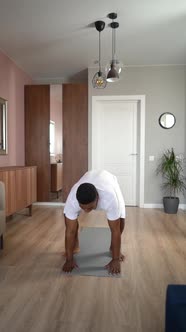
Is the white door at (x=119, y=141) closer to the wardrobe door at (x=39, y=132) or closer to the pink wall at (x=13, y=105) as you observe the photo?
the wardrobe door at (x=39, y=132)

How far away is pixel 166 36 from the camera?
352cm

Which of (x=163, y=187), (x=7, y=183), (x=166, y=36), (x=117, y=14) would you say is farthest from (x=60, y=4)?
(x=163, y=187)

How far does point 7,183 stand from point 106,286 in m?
2.04

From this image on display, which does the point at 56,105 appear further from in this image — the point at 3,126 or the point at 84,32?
the point at 84,32

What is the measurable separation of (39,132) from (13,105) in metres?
0.74

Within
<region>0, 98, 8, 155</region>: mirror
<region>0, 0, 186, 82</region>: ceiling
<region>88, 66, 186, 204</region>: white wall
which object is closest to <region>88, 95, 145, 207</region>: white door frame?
<region>88, 66, 186, 204</region>: white wall

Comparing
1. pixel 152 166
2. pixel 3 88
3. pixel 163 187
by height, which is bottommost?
pixel 163 187

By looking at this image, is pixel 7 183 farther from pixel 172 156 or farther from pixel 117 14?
pixel 172 156

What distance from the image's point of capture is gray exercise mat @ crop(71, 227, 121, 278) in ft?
7.39

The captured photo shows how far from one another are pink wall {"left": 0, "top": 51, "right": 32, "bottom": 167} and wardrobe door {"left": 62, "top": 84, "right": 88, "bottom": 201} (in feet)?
2.81

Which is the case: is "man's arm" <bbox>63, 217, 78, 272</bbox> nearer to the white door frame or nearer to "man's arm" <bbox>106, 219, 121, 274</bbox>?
"man's arm" <bbox>106, 219, 121, 274</bbox>

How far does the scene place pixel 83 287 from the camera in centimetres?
199

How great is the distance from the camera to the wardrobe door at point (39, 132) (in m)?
5.00

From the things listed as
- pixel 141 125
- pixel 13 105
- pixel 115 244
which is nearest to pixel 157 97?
pixel 141 125
